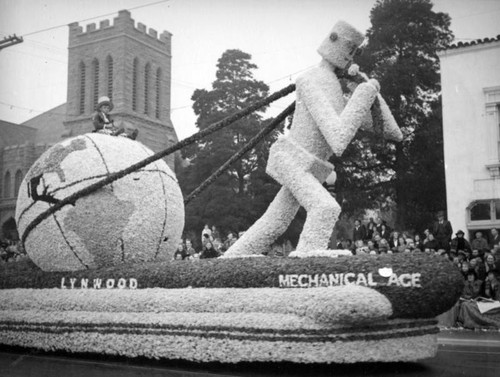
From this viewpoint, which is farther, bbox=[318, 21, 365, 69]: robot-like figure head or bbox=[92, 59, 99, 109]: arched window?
bbox=[92, 59, 99, 109]: arched window

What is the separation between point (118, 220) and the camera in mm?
8297

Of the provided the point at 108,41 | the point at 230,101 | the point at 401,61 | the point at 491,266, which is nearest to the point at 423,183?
the point at 401,61

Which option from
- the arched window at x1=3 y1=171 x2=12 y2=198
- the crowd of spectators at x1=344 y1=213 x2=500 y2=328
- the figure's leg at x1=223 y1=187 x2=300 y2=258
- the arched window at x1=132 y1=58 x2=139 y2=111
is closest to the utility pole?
the figure's leg at x1=223 y1=187 x2=300 y2=258

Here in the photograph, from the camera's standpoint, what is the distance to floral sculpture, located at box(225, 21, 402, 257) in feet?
24.2

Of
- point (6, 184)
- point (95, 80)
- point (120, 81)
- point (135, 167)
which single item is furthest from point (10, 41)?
point (95, 80)

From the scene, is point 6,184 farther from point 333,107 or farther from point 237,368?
point 237,368

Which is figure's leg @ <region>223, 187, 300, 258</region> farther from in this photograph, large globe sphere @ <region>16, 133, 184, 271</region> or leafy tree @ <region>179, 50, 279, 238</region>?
leafy tree @ <region>179, 50, 279, 238</region>

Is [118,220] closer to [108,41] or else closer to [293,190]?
[293,190]

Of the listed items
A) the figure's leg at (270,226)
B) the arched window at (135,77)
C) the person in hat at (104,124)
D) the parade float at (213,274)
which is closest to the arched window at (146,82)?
the arched window at (135,77)

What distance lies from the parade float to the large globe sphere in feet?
0.06

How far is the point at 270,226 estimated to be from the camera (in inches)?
324

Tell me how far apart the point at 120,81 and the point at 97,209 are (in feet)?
110

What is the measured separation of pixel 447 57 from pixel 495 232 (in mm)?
5280

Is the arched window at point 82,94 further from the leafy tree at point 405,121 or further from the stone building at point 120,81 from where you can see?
the leafy tree at point 405,121
